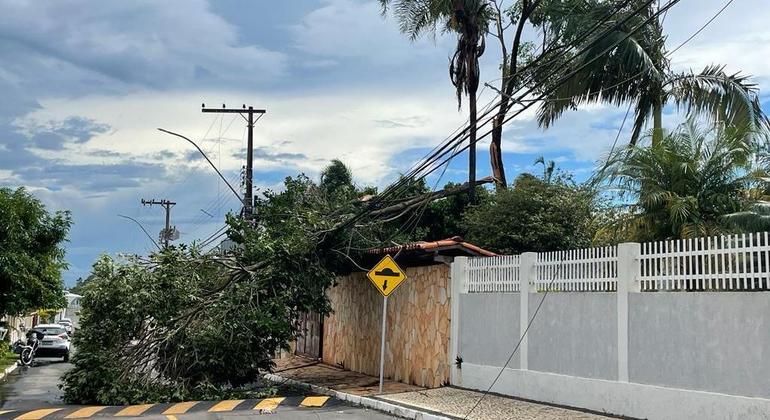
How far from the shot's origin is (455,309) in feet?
50.8

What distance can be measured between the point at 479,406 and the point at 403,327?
5.14m

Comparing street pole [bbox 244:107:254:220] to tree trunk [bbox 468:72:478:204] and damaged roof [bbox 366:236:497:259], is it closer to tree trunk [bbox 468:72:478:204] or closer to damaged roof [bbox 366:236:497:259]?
tree trunk [bbox 468:72:478:204]

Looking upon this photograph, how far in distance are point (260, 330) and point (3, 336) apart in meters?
19.7

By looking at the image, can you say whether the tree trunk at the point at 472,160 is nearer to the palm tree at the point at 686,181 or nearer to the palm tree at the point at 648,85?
the palm tree at the point at 648,85

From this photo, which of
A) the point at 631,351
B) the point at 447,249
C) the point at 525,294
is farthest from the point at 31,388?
→ the point at 631,351

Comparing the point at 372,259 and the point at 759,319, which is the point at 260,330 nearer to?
the point at 372,259

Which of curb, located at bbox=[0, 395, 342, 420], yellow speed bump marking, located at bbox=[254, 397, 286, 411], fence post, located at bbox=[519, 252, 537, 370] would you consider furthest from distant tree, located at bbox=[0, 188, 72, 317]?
fence post, located at bbox=[519, 252, 537, 370]

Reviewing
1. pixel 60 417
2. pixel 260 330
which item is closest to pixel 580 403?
pixel 260 330

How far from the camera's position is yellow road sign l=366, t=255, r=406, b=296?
15.4m

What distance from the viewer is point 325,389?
16.2 m

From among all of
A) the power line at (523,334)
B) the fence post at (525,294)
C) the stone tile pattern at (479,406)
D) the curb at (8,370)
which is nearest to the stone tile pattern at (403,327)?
the stone tile pattern at (479,406)

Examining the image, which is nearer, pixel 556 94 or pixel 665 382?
pixel 665 382

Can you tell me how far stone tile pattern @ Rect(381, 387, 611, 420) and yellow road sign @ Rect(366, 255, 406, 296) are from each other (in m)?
2.21

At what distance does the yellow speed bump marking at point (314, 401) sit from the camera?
14227mm
